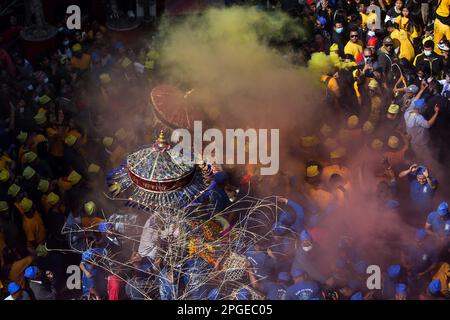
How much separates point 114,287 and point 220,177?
1.86 m

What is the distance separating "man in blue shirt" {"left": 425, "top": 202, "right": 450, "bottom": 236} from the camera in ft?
25.7

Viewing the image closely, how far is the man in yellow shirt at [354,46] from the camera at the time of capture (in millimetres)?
11312

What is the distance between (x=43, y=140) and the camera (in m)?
9.12

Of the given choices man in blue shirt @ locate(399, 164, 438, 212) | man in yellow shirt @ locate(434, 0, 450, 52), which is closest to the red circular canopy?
man in blue shirt @ locate(399, 164, 438, 212)

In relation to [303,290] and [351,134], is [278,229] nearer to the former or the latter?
[303,290]

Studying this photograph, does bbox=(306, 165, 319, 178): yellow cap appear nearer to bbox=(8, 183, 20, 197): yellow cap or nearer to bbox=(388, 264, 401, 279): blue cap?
bbox=(388, 264, 401, 279): blue cap

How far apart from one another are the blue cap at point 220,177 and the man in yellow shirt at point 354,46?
3.67 meters

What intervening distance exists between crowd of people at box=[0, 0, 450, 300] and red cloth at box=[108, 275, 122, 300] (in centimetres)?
2

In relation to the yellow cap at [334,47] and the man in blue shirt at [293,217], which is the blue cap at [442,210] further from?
the yellow cap at [334,47]

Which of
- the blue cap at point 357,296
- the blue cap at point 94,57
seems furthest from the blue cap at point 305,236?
the blue cap at point 94,57

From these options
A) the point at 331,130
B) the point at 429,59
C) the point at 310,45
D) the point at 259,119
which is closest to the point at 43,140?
the point at 259,119

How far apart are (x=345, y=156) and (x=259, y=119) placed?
1.36 m

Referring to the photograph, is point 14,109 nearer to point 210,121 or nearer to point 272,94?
point 210,121

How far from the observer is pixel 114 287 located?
24.0ft
